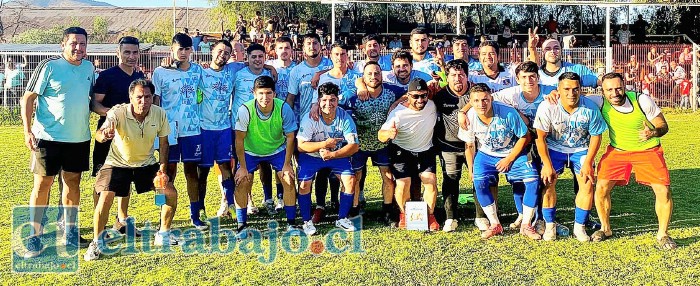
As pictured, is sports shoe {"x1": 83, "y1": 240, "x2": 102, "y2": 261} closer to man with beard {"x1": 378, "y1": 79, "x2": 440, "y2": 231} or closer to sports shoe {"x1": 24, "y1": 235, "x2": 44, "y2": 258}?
sports shoe {"x1": 24, "y1": 235, "x2": 44, "y2": 258}

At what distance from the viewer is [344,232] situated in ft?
21.6

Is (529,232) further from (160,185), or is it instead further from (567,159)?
(160,185)

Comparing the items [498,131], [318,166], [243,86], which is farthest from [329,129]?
[498,131]

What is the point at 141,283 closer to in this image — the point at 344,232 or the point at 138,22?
the point at 344,232

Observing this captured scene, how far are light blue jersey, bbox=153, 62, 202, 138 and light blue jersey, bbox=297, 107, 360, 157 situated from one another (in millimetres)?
1086

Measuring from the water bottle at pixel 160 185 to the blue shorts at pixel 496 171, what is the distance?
2863 millimetres

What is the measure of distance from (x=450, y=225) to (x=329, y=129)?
1512 millimetres

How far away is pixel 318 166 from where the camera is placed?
6641 mm

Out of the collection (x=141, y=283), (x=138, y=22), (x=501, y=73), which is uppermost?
(x=138, y=22)

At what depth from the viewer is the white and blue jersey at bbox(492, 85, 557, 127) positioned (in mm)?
6551

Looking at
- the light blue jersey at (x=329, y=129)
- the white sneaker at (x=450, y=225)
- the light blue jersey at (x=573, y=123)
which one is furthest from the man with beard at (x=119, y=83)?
the light blue jersey at (x=573, y=123)

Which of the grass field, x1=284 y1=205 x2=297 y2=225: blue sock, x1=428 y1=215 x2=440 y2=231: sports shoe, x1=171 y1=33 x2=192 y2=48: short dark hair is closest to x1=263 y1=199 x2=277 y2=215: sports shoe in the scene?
the grass field

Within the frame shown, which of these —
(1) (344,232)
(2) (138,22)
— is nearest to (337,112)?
(1) (344,232)

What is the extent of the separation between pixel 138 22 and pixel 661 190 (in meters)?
90.0
